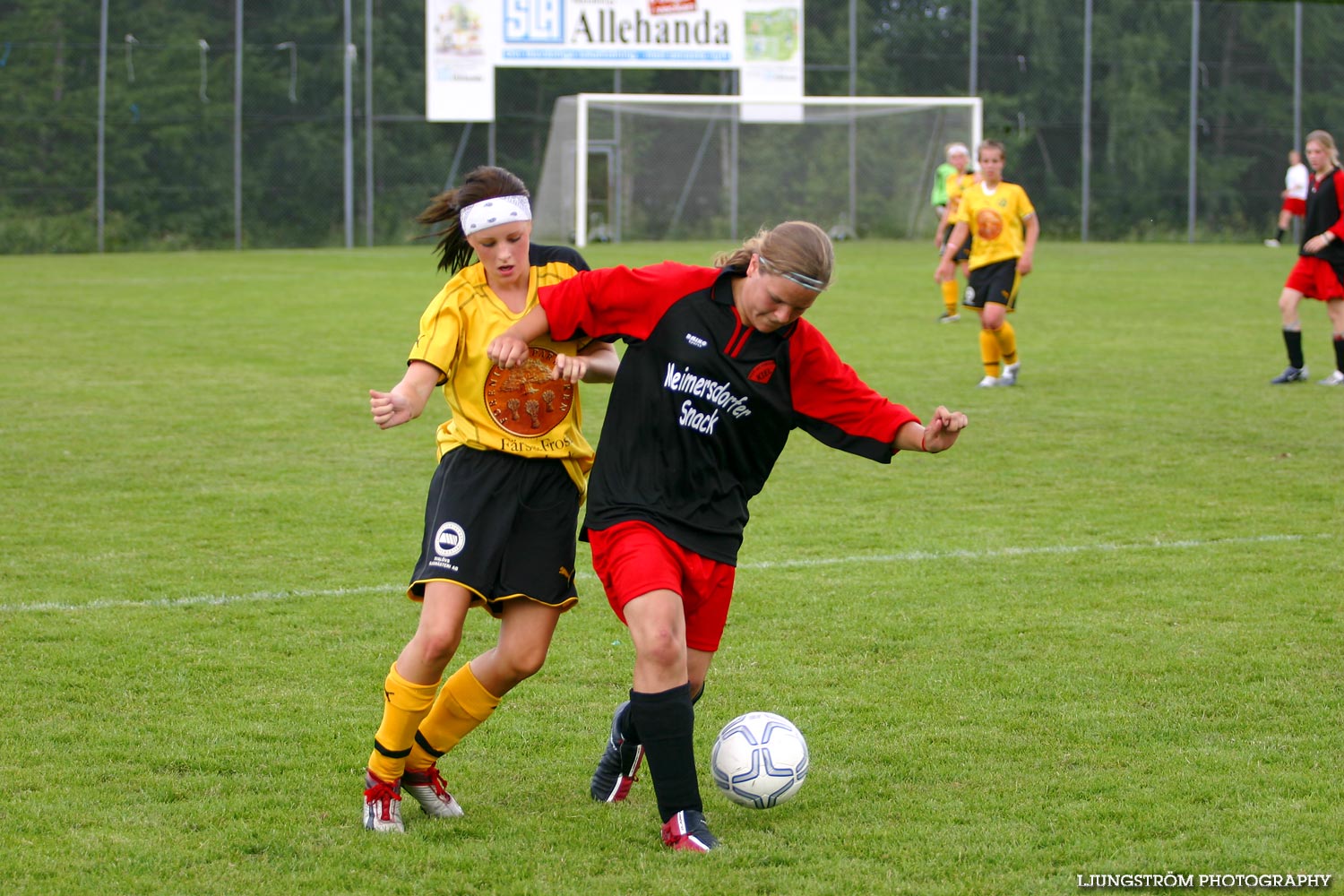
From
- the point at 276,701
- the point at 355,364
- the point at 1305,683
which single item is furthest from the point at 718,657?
the point at 355,364

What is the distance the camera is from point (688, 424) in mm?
3648

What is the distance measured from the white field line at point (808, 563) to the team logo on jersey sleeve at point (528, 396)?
2.45 metres

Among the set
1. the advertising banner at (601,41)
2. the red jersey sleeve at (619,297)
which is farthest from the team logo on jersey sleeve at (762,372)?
the advertising banner at (601,41)

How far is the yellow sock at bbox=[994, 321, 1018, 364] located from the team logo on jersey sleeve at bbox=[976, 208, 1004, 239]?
907 mm

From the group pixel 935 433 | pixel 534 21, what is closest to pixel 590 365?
pixel 935 433

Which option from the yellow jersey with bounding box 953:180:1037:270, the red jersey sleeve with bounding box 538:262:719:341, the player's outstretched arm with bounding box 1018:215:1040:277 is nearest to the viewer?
the red jersey sleeve with bounding box 538:262:719:341

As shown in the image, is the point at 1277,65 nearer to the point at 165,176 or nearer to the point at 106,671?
the point at 165,176

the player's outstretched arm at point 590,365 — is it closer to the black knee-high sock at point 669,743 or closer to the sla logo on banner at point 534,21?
the black knee-high sock at point 669,743

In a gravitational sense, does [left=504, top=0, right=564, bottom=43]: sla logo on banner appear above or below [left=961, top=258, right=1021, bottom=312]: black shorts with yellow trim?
above

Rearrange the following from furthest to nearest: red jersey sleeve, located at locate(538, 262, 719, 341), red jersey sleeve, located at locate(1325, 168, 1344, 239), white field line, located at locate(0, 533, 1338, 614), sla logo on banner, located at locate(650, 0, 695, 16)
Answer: sla logo on banner, located at locate(650, 0, 695, 16), red jersey sleeve, located at locate(1325, 168, 1344, 239), white field line, located at locate(0, 533, 1338, 614), red jersey sleeve, located at locate(538, 262, 719, 341)

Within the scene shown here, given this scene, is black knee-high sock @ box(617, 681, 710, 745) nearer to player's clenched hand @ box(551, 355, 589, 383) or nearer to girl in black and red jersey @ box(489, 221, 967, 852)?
girl in black and red jersey @ box(489, 221, 967, 852)

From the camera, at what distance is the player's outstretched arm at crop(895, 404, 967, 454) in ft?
12.0

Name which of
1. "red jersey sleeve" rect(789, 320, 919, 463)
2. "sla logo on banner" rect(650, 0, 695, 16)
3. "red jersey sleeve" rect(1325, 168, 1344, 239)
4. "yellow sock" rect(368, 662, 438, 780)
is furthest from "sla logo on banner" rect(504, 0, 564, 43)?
"yellow sock" rect(368, 662, 438, 780)

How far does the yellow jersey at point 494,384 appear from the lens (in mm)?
3721
